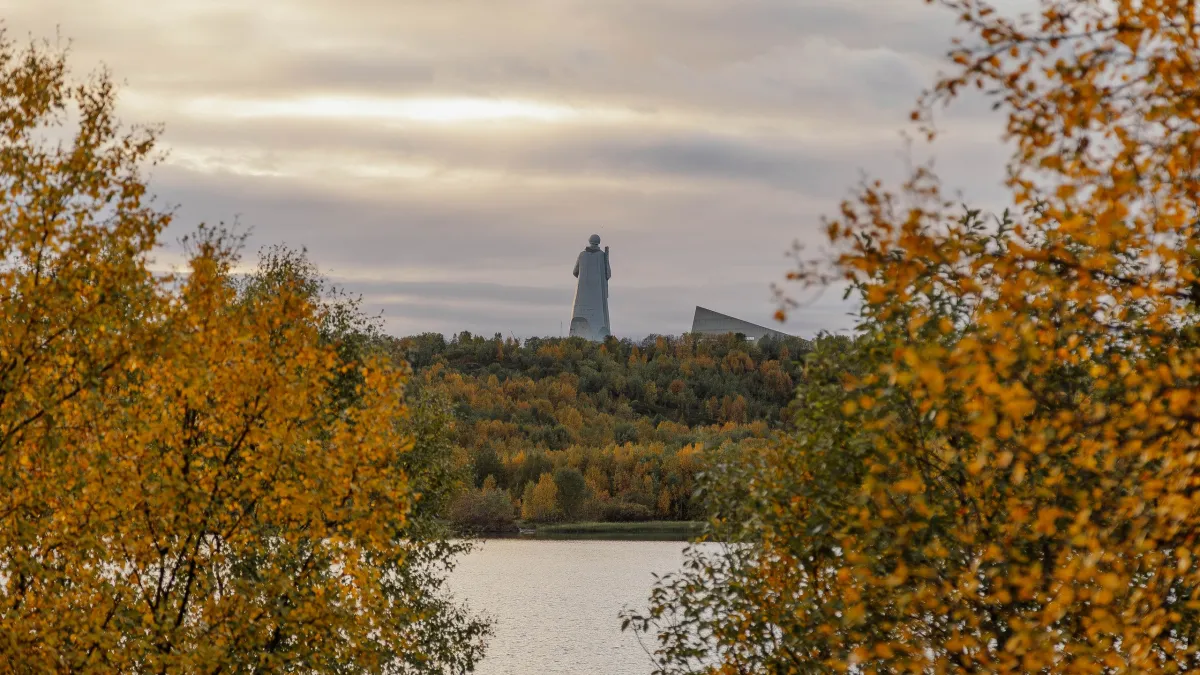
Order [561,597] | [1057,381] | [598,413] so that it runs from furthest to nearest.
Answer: [598,413] → [561,597] → [1057,381]

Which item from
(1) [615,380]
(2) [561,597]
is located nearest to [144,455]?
(2) [561,597]

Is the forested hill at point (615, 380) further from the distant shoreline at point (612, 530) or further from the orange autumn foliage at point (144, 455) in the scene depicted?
the orange autumn foliage at point (144, 455)

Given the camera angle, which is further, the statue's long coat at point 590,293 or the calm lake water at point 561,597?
the statue's long coat at point 590,293

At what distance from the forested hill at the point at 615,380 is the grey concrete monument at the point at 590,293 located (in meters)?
5.22

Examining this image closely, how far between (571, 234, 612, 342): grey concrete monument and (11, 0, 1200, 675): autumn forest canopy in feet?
474

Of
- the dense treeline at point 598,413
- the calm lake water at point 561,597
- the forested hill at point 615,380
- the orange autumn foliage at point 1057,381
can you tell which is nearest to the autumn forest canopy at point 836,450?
the orange autumn foliage at point 1057,381

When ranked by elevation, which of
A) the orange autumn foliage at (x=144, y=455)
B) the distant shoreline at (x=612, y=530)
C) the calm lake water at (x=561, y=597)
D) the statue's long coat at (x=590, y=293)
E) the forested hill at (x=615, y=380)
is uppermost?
the statue's long coat at (x=590, y=293)

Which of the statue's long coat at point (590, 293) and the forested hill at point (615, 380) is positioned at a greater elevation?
the statue's long coat at point (590, 293)

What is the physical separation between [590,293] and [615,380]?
1833 centimetres

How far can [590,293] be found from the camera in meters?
167

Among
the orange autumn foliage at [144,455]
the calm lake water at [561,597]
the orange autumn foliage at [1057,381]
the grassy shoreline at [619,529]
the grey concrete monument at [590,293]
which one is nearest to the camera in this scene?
the orange autumn foliage at [1057,381]

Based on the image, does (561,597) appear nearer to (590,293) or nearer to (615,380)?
(615,380)

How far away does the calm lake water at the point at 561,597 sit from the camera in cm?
4750

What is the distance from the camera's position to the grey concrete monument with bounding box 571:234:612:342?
16612 centimetres
